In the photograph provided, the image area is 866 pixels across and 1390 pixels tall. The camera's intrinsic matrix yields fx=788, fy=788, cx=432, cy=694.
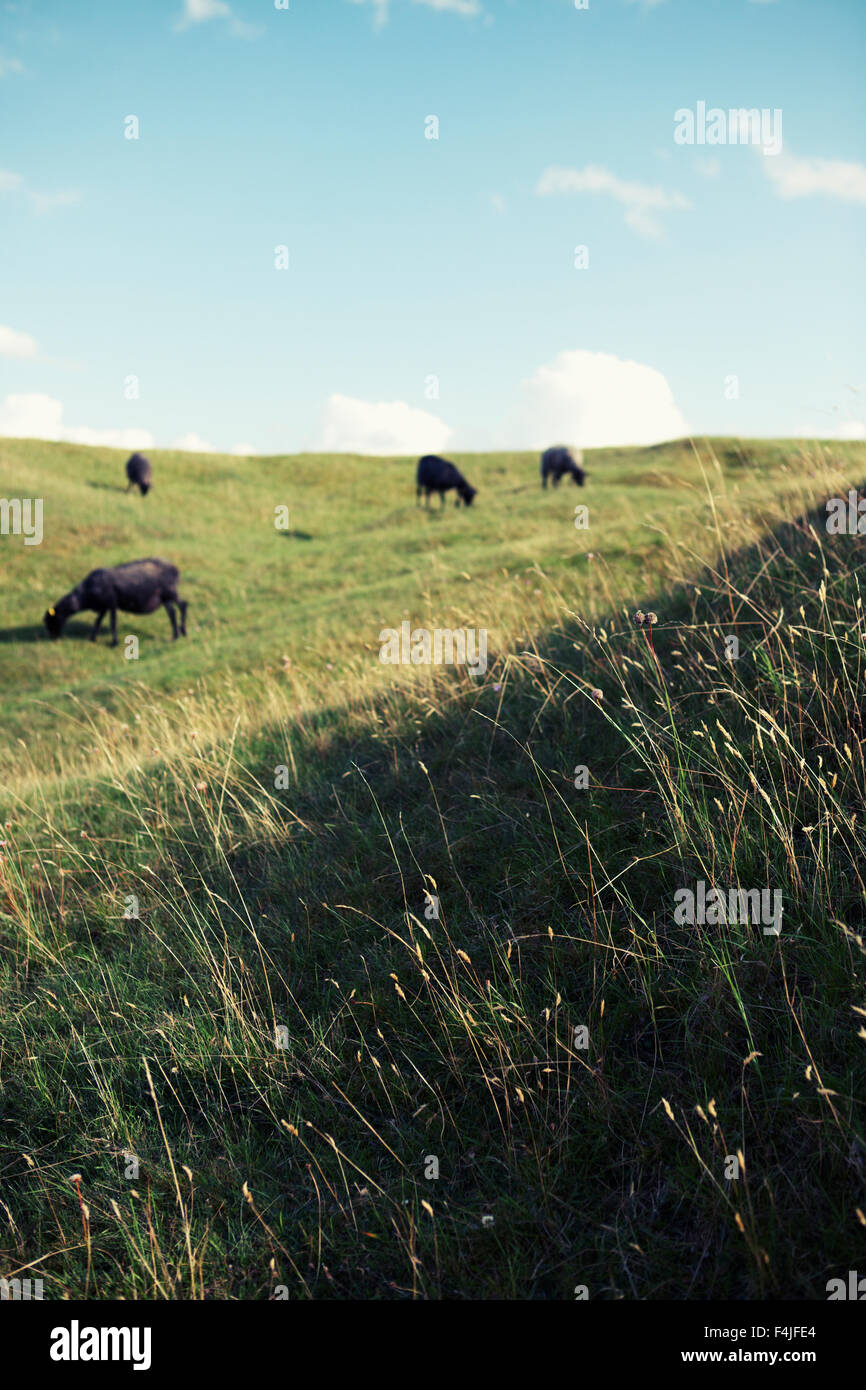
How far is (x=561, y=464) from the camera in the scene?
3966cm

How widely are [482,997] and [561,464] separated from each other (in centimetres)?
3930

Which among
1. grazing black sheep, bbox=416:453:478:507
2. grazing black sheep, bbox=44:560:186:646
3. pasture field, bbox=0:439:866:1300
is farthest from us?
grazing black sheep, bbox=416:453:478:507

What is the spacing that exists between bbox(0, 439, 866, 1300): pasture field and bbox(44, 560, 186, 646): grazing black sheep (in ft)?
53.4

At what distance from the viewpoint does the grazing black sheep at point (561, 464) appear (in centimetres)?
3912

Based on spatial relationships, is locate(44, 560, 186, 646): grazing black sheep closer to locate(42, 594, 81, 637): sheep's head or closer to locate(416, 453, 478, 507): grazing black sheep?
locate(42, 594, 81, 637): sheep's head

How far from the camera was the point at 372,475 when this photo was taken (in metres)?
49.5

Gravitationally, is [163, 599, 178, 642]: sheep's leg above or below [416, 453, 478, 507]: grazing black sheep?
below

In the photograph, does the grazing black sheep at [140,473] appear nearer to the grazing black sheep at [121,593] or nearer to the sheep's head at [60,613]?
the sheep's head at [60,613]

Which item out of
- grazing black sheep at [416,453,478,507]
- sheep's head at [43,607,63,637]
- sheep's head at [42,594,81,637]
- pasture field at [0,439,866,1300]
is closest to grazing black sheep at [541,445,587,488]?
grazing black sheep at [416,453,478,507]

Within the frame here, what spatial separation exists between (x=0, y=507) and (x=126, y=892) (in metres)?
33.3

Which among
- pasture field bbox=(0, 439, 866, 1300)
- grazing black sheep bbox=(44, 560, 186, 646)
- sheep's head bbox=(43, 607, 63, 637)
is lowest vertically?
pasture field bbox=(0, 439, 866, 1300)

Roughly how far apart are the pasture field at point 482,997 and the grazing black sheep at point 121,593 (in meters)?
16.3

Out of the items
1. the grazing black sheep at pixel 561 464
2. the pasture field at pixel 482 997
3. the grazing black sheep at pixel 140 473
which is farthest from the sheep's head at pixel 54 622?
the grazing black sheep at pixel 561 464

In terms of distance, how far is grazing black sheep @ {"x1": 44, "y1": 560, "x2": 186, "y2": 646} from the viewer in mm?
21500
